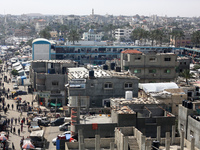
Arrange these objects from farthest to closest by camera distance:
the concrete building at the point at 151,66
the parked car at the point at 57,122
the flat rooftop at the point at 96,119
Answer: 1. the concrete building at the point at 151,66
2. the parked car at the point at 57,122
3. the flat rooftop at the point at 96,119

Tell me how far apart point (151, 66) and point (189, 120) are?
2837 cm

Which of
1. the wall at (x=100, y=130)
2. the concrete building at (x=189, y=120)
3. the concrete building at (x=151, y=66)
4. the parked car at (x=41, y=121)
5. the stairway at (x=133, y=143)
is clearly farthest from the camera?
the concrete building at (x=151, y=66)

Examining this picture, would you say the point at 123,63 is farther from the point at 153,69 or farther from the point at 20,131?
the point at 20,131

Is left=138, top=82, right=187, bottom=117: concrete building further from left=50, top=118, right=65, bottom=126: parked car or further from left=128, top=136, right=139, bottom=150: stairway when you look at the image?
left=128, top=136, right=139, bottom=150: stairway

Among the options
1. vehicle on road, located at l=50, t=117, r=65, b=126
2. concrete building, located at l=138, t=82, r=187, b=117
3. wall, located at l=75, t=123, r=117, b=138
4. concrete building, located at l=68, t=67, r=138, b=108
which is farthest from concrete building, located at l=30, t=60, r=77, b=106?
wall, located at l=75, t=123, r=117, b=138

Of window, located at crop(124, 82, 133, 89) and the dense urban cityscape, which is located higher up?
window, located at crop(124, 82, 133, 89)

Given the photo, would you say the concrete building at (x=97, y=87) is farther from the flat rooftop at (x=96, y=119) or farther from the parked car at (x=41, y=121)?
the parked car at (x=41, y=121)

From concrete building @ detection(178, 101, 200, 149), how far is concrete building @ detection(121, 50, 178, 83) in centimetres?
2683

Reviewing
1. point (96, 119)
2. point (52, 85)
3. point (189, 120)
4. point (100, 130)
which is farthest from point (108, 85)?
point (52, 85)

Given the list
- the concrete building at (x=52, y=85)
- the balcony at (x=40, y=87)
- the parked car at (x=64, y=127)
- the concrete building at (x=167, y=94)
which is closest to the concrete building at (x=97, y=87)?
the concrete building at (x=167, y=94)

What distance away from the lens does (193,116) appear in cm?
2886

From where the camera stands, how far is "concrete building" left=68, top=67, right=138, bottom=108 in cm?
4012

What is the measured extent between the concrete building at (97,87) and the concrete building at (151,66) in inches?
577

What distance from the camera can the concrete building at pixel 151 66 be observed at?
56.7m
